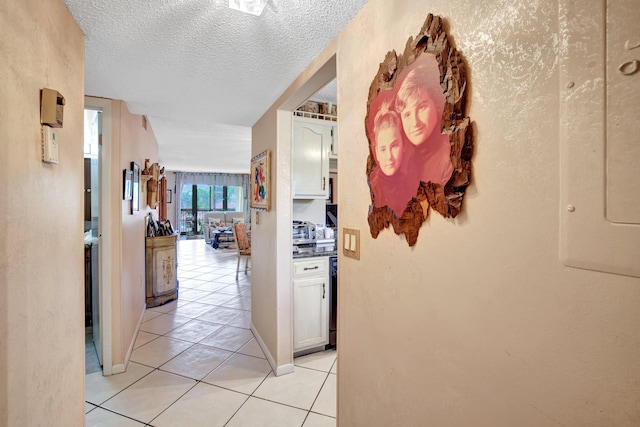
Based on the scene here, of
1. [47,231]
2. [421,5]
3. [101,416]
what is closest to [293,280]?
[101,416]

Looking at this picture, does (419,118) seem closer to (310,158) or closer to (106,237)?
(310,158)

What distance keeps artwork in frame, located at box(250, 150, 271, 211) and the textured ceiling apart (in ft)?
1.38

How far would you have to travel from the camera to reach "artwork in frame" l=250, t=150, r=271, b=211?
7.82 feet

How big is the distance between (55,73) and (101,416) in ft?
6.26

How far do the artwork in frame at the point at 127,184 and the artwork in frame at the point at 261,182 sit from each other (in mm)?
1000

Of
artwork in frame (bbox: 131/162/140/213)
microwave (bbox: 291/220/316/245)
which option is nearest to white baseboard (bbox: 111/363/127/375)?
artwork in frame (bbox: 131/162/140/213)

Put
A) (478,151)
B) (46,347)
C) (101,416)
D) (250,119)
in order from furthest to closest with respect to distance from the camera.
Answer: (250,119), (101,416), (46,347), (478,151)

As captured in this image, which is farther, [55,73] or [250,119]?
[250,119]

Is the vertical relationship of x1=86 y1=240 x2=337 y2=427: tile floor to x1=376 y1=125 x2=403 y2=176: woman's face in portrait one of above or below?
below

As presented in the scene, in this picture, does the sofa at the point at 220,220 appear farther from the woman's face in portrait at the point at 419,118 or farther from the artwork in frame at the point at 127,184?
the woman's face in portrait at the point at 419,118

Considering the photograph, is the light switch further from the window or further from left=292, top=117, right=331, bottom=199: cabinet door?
the window

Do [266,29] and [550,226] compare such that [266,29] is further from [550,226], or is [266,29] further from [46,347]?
[46,347]

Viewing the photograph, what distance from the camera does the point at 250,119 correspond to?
278 cm

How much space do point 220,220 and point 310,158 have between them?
781 centimetres
